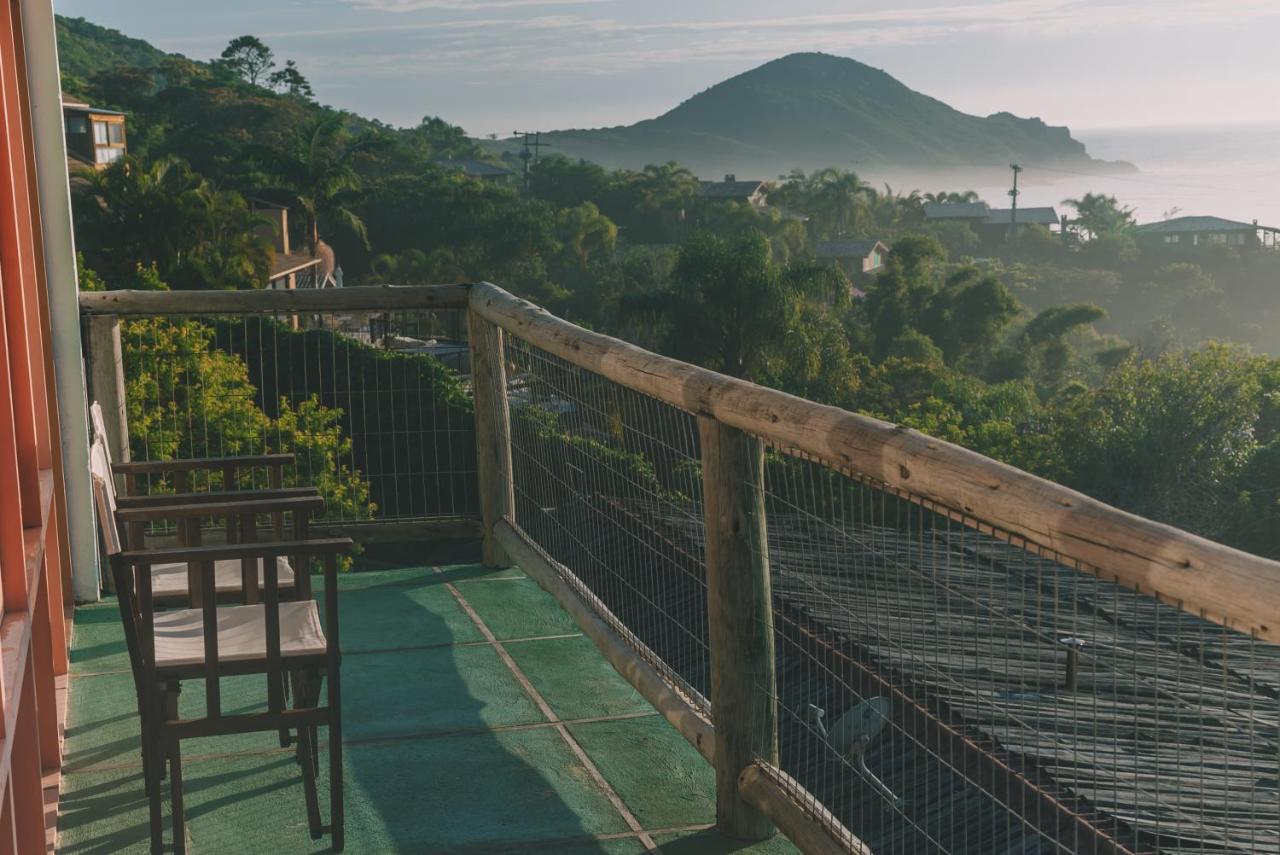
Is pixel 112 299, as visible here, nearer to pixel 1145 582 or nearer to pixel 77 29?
pixel 1145 582

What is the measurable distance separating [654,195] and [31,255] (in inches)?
3705

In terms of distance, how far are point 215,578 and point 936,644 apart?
2.23m

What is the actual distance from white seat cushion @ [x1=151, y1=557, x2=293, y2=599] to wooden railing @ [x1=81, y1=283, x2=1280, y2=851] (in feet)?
3.01

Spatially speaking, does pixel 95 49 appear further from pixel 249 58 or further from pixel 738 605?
pixel 738 605

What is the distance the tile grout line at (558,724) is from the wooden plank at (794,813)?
1.06 feet

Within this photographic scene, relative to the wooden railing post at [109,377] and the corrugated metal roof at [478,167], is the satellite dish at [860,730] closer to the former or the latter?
the wooden railing post at [109,377]

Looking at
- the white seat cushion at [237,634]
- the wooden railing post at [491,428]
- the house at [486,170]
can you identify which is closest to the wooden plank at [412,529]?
the wooden railing post at [491,428]

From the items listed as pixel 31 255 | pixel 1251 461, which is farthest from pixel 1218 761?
pixel 1251 461

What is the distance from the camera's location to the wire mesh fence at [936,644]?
6.09 feet

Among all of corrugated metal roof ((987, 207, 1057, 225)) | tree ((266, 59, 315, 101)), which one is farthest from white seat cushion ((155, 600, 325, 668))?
corrugated metal roof ((987, 207, 1057, 225))

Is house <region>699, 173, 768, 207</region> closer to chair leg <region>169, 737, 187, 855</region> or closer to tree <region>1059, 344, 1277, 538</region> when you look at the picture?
tree <region>1059, 344, 1277, 538</region>

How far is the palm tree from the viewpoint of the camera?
51416 mm

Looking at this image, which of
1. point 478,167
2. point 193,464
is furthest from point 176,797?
point 478,167

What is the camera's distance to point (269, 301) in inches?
213
